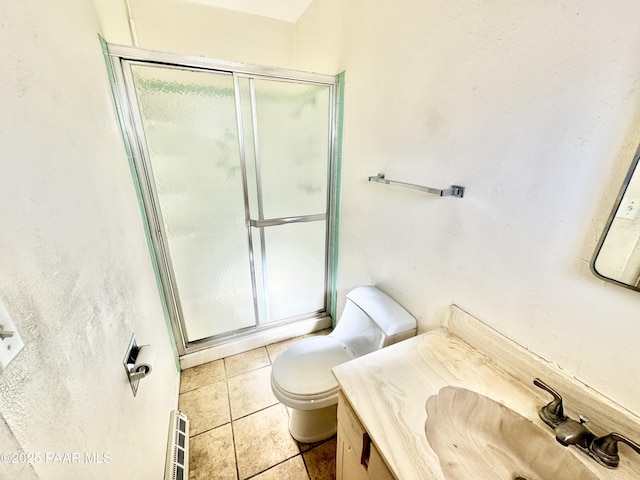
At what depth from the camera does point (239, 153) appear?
152 centimetres

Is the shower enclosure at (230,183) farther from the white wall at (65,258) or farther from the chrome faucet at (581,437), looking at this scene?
the chrome faucet at (581,437)

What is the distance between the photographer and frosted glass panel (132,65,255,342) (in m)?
1.31

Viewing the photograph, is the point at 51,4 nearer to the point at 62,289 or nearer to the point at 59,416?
the point at 62,289

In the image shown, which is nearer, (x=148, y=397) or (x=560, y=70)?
(x=560, y=70)

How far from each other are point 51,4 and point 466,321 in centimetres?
169

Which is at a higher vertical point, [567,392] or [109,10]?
[109,10]

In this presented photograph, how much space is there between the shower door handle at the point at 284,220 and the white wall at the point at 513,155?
65 centimetres

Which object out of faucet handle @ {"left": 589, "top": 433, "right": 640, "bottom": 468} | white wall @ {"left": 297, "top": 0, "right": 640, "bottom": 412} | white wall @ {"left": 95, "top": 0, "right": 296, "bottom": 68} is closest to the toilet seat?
white wall @ {"left": 297, "top": 0, "right": 640, "bottom": 412}

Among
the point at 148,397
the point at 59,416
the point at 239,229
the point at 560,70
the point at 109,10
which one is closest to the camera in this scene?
the point at 59,416

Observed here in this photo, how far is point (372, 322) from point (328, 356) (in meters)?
0.31

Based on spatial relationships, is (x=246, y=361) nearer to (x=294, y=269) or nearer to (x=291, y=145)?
(x=294, y=269)

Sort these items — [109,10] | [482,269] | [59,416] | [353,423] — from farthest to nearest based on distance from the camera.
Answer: [109,10]
[482,269]
[353,423]
[59,416]

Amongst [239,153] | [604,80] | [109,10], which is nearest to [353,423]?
[604,80]

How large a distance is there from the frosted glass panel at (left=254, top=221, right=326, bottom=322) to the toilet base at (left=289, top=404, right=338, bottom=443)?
0.81 m
